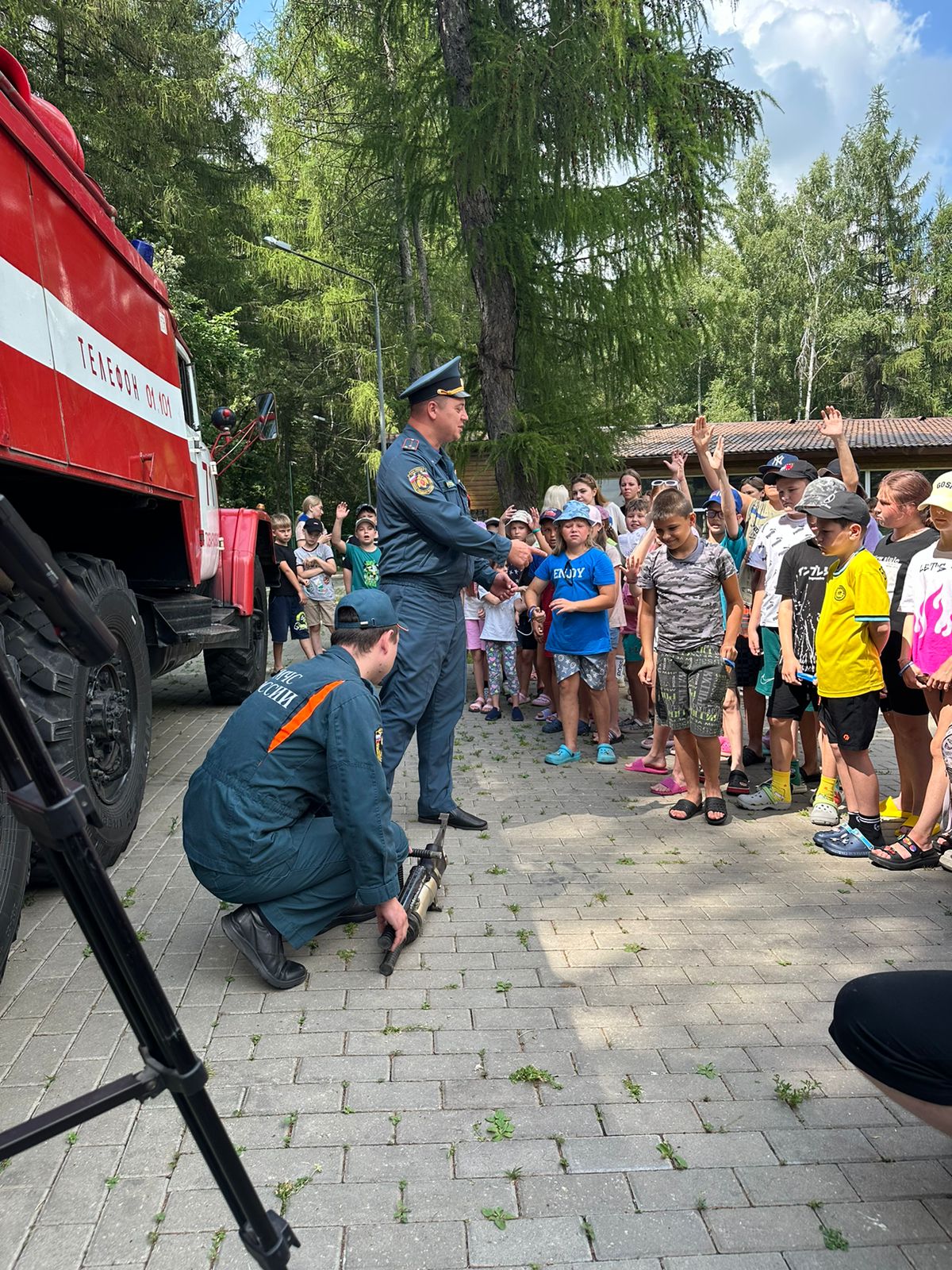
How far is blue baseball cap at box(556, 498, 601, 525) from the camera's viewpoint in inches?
270

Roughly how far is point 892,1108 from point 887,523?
3301 mm

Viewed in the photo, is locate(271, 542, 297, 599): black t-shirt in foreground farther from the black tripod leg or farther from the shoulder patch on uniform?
the black tripod leg

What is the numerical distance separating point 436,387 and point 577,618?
243cm

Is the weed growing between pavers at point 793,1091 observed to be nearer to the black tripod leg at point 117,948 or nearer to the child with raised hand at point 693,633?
the black tripod leg at point 117,948

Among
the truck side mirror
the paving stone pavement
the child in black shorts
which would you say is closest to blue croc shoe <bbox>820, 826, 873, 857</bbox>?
the paving stone pavement

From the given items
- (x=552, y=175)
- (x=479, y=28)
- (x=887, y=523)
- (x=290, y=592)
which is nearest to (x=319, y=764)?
(x=887, y=523)

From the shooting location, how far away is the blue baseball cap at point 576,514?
22.5 ft

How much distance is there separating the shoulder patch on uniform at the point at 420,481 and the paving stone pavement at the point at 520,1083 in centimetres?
190

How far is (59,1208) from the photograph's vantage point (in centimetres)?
230

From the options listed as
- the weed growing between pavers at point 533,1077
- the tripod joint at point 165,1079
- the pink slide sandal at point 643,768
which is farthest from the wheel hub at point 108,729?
the pink slide sandal at point 643,768

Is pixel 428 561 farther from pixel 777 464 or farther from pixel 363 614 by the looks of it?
pixel 777 464

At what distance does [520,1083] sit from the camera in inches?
112

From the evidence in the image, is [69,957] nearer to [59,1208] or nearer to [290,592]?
[59,1208]

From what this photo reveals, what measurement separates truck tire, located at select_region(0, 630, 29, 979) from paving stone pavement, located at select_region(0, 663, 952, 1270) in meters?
0.25
